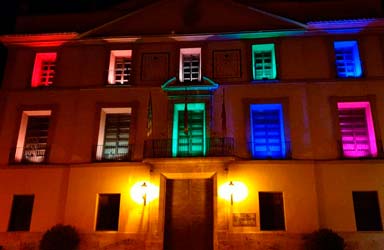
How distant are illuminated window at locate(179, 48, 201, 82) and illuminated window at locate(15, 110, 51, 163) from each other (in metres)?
5.63

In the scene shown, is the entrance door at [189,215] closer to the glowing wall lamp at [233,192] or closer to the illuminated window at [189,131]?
the glowing wall lamp at [233,192]

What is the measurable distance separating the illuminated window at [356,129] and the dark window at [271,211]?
3.00 m

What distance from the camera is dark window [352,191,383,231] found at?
13305 mm

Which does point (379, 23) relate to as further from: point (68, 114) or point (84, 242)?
point (84, 242)

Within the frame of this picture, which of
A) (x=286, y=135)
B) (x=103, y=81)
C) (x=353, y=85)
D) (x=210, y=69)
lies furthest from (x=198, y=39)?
(x=353, y=85)

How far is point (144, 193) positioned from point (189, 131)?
2922mm

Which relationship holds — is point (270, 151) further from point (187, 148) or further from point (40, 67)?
point (40, 67)

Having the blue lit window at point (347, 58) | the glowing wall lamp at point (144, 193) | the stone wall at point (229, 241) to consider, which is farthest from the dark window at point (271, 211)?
the blue lit window at point (347, 58)

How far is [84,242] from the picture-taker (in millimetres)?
13820

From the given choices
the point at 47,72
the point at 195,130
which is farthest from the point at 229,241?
the point at 47,72

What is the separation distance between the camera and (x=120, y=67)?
16.6 m

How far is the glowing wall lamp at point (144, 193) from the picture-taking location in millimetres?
13875

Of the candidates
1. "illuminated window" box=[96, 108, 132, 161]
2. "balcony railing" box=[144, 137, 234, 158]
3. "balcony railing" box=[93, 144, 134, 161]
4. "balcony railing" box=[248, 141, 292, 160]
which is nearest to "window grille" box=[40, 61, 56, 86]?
"illuminated window" box=[96, 108, 132, 161]

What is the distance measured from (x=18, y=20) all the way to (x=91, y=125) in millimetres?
6481
